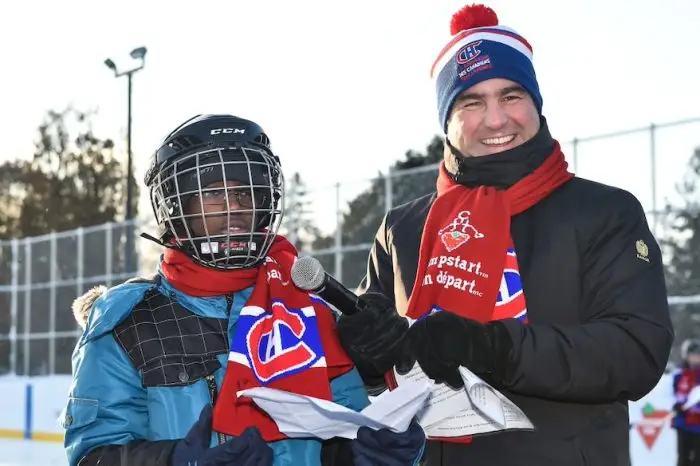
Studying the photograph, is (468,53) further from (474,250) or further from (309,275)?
(309,275)

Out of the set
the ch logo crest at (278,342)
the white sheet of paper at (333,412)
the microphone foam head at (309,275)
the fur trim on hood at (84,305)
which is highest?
the microphone foam head at (309,275)

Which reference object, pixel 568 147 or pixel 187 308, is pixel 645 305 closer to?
pixel 187 308

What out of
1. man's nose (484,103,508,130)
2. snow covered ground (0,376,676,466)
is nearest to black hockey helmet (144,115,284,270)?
man's nose (484,103,508,130)


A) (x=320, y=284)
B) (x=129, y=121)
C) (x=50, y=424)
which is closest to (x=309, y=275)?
(x=320, y=284)

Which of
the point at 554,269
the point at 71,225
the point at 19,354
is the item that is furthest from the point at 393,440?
the point at 71,225

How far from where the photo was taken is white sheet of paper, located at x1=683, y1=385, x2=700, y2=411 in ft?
25.5

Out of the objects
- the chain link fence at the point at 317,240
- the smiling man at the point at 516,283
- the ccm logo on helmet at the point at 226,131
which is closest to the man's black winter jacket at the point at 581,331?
the smiling man at the point at 516,283

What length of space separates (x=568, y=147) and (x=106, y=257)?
9.49 meters

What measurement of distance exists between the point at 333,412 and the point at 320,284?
8.8 inches

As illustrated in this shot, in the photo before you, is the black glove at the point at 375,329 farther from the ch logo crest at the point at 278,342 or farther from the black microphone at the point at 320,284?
the ch logo crest at the point at 278,342

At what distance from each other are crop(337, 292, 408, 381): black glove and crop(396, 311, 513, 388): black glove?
2 cm

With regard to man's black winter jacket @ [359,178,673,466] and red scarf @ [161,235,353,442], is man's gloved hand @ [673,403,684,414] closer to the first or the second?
man's black winter jacket @ [359,178,673,466]

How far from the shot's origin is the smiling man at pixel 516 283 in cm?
201

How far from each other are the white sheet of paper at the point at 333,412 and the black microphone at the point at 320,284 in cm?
18
